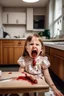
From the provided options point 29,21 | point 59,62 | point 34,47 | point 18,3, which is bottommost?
point 59,62

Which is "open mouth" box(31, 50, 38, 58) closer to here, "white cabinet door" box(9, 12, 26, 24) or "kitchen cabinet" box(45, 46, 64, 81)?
"kitchen cabinet" box(45, 46, 64, 81)

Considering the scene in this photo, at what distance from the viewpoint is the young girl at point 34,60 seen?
1111 mm

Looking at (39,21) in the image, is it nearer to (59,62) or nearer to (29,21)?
(29,21)

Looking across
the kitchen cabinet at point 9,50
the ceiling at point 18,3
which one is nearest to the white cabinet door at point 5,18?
the ceiling at point 18,3

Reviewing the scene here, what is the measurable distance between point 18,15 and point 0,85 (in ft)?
19.8

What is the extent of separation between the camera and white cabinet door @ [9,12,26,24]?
6.48 m

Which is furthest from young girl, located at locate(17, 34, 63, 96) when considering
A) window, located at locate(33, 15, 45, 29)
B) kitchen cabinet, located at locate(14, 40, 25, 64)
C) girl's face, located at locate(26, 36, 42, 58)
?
window, located at locate(33, 15, 45, 29)

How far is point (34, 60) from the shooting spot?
1.16 meters

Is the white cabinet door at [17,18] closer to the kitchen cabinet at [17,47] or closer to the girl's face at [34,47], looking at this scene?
the kitchen cabinet at [17,47]

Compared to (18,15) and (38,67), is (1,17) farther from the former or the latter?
(38,67)

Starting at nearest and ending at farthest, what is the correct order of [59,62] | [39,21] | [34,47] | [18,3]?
[34,47] → [59,62] → [18,3] → [39,21]

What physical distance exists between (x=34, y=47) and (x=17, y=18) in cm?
558

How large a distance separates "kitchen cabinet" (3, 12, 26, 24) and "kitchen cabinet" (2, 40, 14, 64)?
1931 millimetres

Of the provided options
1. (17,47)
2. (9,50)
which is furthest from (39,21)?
(9,50)
